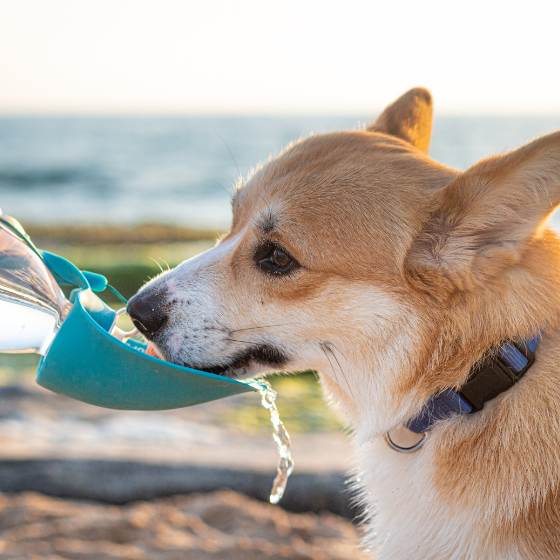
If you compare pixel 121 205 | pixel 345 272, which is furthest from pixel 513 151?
pixel 121 205

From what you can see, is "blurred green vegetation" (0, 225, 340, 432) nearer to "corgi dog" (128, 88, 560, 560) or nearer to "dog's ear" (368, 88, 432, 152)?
"corgi dog" (128, 88, 560, 560)

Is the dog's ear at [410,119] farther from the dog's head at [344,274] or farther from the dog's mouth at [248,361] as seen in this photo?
the dog's mouth at [248,361]

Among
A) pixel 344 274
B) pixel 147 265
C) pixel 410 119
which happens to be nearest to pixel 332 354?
pixel 344 274

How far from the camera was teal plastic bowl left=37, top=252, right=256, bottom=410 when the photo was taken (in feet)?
9.04

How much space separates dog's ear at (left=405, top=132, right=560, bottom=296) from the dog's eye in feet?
1.46

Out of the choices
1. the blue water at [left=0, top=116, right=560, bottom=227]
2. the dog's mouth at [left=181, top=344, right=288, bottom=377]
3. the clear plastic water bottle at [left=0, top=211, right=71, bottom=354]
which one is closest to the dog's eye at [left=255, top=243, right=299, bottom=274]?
the dog's mouth at [left=181, top=344, right=288, bottom=377]

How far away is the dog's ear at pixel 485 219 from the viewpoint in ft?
8.30

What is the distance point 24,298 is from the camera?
280 cm

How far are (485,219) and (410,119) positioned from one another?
1.19 meters

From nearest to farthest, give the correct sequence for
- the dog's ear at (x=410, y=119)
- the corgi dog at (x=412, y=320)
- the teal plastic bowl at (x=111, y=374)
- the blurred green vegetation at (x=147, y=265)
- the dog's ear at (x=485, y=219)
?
the dog's ear at (x=485, y=219)
the corgi dog at (x=412, y=320)
the teal plastic bowl at (x=111, y=374)
the dog's ear at (x=410, y=119)
the blurred green vegetation at (x=147, y=265)

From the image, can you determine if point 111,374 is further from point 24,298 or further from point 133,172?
point 133,172

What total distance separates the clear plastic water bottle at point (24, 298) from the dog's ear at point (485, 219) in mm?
1261

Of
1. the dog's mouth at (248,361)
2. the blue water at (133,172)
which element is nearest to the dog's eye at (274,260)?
the dog's mouth at (248,361)

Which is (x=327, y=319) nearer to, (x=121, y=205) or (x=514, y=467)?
(x=514, y=467)
